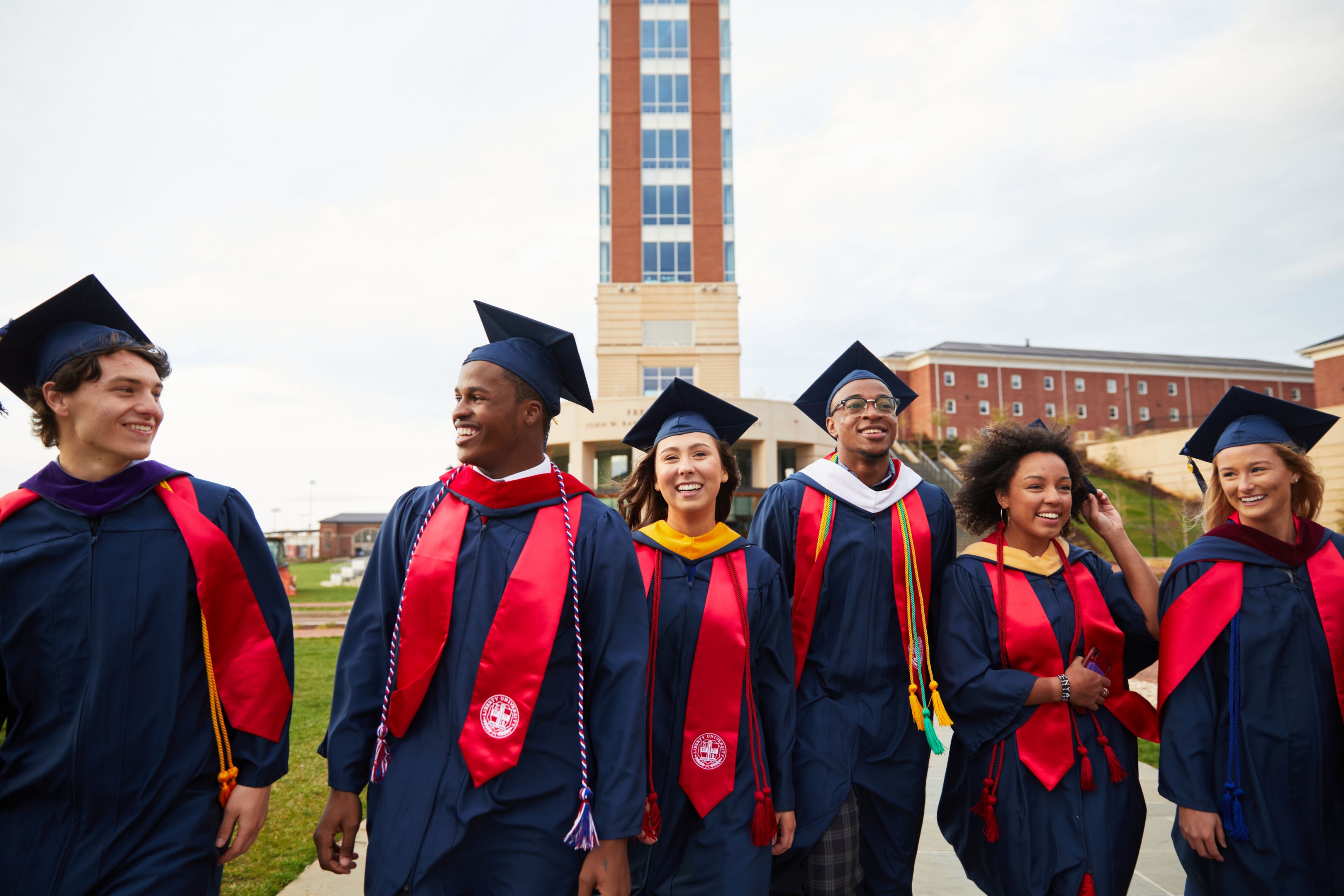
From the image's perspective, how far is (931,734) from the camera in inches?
121

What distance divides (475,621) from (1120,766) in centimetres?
243

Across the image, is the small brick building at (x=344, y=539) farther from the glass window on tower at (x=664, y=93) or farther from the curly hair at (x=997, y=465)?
the curly hair at (x=997, y=465)

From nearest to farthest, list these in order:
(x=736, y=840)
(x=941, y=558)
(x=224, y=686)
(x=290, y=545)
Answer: (x=224, y=686), (x=736, y=840), (x=941, y=558), (x=290, y=545)

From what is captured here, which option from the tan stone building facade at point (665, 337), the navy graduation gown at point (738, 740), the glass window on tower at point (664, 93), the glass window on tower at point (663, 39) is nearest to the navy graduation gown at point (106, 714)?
the navy graduation gown at point (738, 740)

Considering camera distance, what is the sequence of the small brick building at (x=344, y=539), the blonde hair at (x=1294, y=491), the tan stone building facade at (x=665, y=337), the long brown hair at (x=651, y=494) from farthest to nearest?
the small brick building at (x=344, y=539)
the tan stone building facade at (x=665, y=337)
the long brown hair at (x=651, y=494)
the blonde hair at (x=1294, y=491)

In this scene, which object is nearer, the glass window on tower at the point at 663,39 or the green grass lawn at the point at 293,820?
the green grass lawn at the point at 293,820

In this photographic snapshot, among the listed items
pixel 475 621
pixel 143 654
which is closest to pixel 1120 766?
pixel 475 621

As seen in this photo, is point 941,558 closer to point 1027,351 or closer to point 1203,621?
point 1203,621

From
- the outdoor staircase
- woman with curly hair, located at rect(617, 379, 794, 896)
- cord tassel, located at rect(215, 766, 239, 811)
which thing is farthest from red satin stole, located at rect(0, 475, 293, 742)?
the outdoor staircase

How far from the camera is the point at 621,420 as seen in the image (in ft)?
96.7

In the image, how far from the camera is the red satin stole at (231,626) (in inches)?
92.4

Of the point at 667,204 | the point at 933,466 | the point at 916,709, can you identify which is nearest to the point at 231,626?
the point at 916,709

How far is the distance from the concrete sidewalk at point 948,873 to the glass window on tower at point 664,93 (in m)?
36.7

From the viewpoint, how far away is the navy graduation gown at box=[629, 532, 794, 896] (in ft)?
9.12
